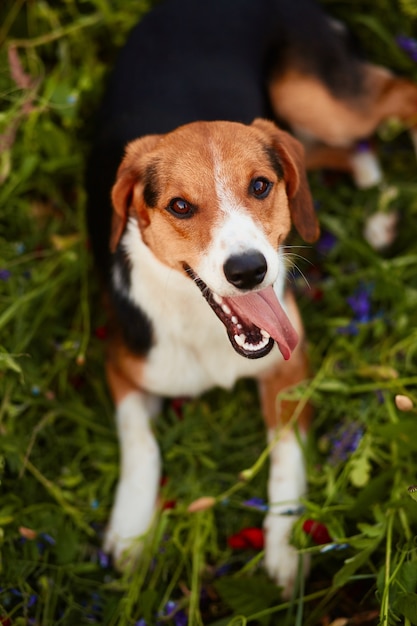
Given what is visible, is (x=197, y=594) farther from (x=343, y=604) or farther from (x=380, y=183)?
(x=380, y=183)

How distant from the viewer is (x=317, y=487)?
384 centimetres

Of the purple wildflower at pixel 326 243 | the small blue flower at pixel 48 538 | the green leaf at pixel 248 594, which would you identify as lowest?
the green leaf at pixel 248 594

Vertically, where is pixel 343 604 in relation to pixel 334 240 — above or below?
below

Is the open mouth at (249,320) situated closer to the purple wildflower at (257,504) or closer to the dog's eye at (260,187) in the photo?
the dog's eye at (260,187)

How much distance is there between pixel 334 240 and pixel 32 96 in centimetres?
223

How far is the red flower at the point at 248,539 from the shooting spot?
3713 millimetres

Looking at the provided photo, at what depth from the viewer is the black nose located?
8.98 feet

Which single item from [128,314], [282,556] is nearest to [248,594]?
[282,556]

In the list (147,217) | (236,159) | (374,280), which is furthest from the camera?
(374,280)

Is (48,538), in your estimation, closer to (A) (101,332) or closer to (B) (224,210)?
(A) (101,332)

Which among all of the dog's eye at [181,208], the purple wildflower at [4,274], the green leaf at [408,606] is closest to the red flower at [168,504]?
the green leaf at [408,606]

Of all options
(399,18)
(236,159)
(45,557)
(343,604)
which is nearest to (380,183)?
(399,18)

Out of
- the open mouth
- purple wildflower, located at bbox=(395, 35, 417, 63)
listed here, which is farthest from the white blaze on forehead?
purple wildflower, located at bbox=(395, 35, 417, 63)

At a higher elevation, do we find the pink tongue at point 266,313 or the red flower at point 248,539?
the pink tongue at point 266,313
